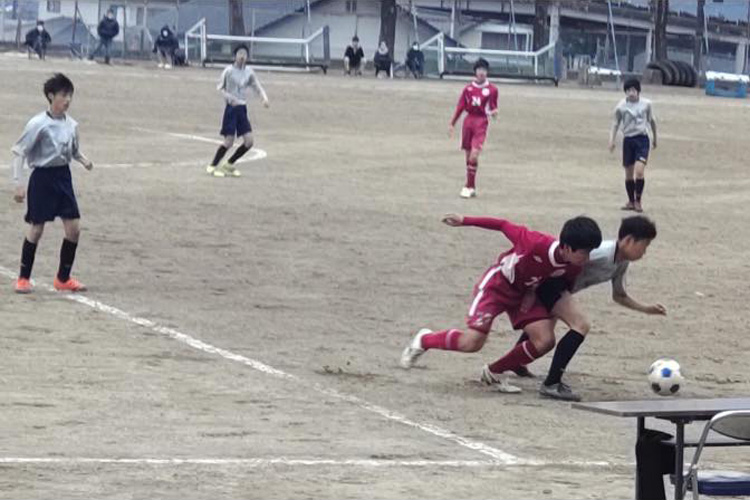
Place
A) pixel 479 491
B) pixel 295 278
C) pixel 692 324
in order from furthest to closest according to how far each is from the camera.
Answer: pixel 295 278 → pixel 692 324 → pixel 479 491

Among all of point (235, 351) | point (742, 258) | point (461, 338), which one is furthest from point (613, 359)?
point (742, 258)

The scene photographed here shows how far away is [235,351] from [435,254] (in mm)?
5958

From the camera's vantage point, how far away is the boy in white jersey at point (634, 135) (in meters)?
23.4

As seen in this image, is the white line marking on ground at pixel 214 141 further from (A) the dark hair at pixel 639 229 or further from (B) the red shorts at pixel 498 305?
(A) the dark hair at pixel 639 229

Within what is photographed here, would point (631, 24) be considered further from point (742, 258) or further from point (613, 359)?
point (613, 359)

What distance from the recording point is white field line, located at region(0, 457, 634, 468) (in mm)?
9039

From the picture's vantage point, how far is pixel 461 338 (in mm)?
11875

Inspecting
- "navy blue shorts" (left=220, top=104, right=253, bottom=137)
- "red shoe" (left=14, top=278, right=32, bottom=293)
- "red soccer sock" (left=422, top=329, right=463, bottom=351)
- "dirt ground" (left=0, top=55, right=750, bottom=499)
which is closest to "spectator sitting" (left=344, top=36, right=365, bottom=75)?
"dirt ground" (left=0, top=55, right=750, bottom=499)

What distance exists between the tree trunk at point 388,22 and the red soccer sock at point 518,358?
55.8 meters

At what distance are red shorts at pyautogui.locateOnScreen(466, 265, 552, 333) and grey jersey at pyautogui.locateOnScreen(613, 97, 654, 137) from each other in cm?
1218

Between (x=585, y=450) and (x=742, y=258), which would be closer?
(x=585, y=450)

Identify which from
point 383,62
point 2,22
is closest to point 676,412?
point 383,62

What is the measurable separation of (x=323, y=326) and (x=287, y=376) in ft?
7.14

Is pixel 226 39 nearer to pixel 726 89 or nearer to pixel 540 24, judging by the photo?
pixel 540 24
